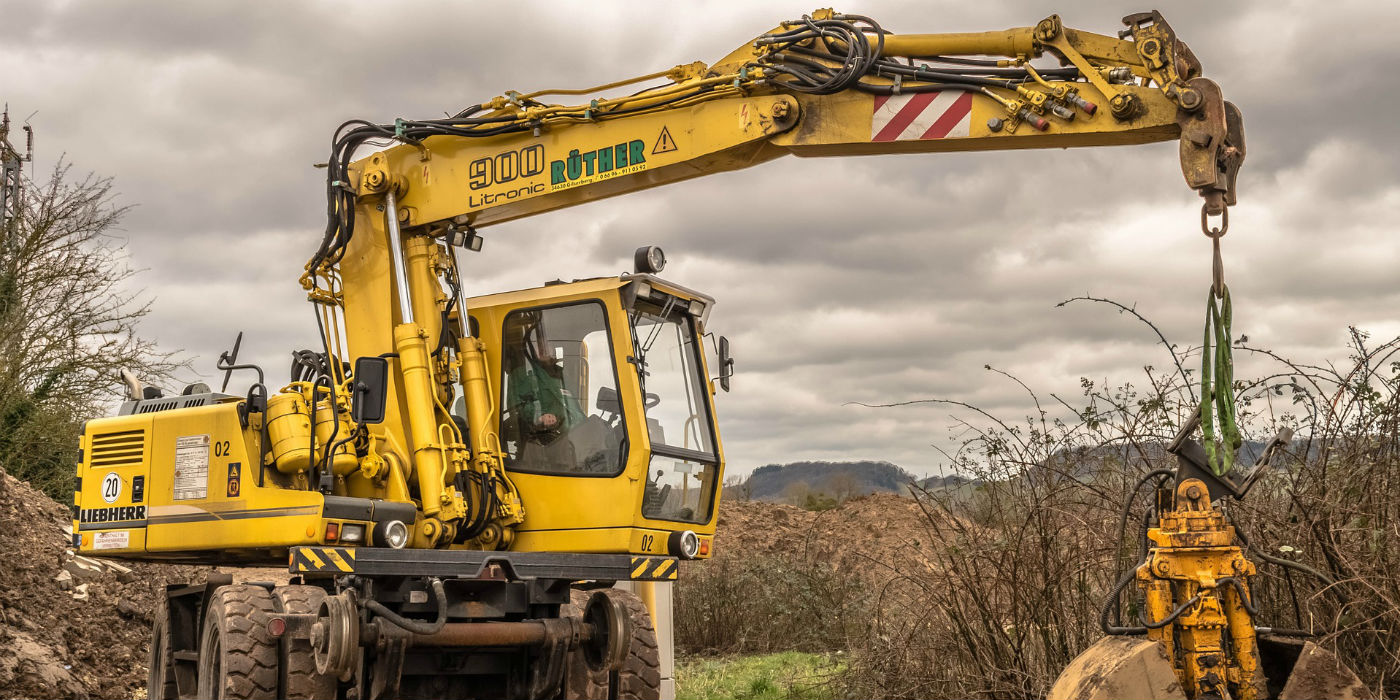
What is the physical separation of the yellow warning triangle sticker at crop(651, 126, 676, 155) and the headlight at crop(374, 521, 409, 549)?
2.79m

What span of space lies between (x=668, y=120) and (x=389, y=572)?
3217mm

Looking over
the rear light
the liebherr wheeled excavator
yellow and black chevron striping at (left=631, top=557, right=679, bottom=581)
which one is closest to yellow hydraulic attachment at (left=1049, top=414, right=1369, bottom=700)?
the liebherr wheeled excavator

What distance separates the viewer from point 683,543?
27.2ft

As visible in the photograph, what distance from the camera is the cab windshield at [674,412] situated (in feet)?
27.1

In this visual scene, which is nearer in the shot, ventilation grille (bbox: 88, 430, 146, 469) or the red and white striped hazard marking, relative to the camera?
the red and white striped hazard marking

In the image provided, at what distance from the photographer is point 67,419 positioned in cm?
1819

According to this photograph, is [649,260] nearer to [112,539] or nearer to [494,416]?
[494,416]

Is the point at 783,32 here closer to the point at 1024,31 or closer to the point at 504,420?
the point at 1024,31

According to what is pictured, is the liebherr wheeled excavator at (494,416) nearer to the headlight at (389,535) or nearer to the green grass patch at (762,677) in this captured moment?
the headlight at (389,535)

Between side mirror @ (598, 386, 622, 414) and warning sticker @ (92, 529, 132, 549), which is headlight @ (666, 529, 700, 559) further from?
warning sticker @ (92, 529, 132, 549)

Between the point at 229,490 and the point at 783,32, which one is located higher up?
the point at 783,32

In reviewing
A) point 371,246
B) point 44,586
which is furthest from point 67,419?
point 371,246

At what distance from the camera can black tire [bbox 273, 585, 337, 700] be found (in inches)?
286

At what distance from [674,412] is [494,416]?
3.88 ft
